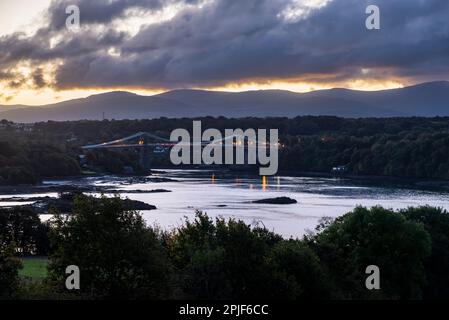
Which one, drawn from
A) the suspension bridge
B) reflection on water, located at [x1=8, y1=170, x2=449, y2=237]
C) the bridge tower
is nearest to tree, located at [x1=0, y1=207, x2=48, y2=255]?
reflection on water, located at [x1=8, y1=170, x2=449, y2=237]

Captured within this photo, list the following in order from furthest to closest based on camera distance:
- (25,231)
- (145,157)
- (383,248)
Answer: (145,157)
(25,231)
(383,248)

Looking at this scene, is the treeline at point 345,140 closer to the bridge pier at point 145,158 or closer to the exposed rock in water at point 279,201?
the bridge pier at point 145,158

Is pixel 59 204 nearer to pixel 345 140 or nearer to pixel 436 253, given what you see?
pixel 436 253

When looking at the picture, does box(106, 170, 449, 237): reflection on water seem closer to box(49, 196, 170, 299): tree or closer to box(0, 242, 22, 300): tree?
box(49, 196, 170, 299): tree

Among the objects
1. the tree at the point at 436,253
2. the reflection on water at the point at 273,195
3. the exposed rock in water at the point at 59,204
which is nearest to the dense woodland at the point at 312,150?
the reflection on water at the point at 273,195

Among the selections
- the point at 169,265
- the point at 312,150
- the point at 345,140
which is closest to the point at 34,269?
the point at 169,265
